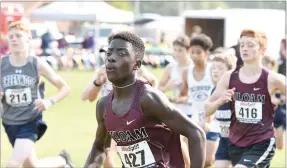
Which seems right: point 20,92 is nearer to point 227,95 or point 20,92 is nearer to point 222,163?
point 222,163

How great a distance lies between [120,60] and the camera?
4871 millimetres

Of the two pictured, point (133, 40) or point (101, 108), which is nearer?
point (133, 40)

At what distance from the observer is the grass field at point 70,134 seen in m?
12.1

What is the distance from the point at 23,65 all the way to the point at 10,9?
12427 millimetres

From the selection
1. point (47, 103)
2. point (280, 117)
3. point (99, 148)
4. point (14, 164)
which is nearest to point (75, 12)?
point (280, 117)

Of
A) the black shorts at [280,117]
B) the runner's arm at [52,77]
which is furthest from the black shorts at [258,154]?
the black shorts at [280,117]

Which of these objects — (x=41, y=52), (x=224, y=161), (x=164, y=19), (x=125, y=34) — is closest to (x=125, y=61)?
(x=125, y=34)

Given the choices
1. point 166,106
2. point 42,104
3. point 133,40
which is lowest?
point 42,104

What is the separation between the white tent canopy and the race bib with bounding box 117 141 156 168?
3014 centimetres

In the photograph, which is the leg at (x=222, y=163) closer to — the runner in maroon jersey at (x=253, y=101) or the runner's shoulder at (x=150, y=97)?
the runner in maroon jersey at (x=253, y=101)

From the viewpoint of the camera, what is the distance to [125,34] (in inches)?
196

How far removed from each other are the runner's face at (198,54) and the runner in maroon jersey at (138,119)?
478 centimetres

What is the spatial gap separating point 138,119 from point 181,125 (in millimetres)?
303

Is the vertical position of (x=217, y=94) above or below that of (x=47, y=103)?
above
